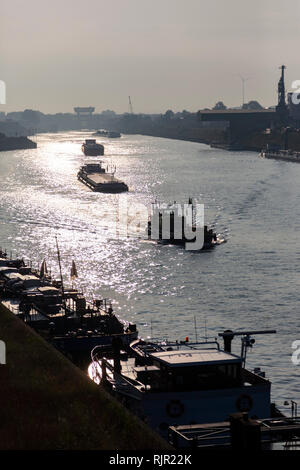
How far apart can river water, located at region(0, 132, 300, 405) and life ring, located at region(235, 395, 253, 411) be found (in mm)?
5091

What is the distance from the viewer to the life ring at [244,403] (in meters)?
24.5

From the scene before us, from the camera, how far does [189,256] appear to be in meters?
59.1

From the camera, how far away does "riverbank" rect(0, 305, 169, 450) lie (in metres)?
18.7

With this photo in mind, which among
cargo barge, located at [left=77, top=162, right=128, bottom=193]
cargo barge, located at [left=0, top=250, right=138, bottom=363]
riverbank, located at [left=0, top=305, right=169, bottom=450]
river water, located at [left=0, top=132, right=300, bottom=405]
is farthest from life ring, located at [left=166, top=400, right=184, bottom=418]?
cargo barge, located at [left=77, top=162, right=128, bottom=193]

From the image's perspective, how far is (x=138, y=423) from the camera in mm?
20750

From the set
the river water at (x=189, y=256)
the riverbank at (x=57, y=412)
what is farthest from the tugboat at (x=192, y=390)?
the river water at (x=189, y=256)

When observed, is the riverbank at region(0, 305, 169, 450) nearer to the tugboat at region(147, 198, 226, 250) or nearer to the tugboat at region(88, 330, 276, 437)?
the tugboat at region(88, 330, 276, 437)

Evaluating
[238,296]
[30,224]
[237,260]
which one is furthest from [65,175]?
[238,296]

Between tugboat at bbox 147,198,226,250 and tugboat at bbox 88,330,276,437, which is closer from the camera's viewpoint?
tugboat at bbox 88,330,276,437

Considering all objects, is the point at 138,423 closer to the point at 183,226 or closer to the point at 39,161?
the point at 183,226

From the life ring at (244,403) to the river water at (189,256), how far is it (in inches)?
200

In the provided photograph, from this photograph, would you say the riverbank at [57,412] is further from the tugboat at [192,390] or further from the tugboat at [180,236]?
the tugboat at [180,236]
